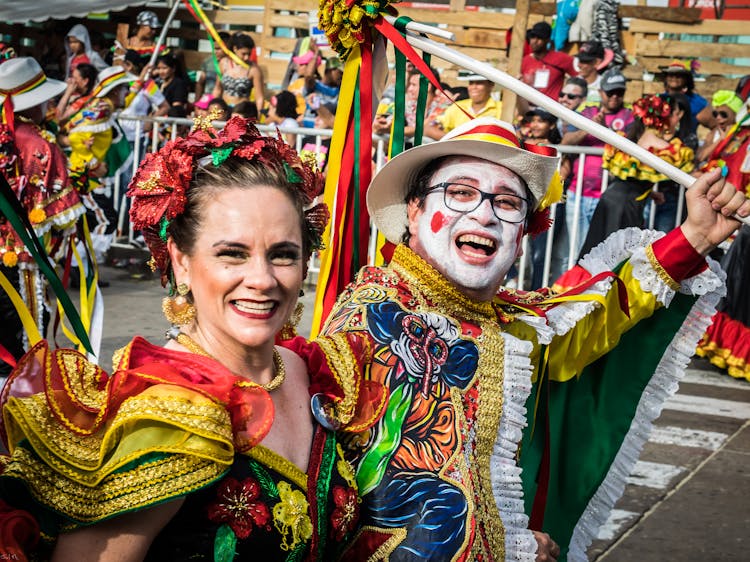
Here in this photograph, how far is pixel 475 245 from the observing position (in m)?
3.06

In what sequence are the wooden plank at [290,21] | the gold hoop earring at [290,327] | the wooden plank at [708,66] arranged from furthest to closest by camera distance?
the wooden plank at [290,21], the wooden plank at [708,66], the gold hoop earring at [290,327]

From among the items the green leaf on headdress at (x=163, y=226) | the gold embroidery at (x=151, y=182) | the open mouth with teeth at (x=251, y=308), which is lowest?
the open mouth with teeth at (x=251, y=308)

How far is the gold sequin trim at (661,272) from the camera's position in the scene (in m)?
3.53

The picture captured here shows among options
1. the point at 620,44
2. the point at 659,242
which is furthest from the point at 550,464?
the point at 620,44

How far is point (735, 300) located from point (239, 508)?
685 cm

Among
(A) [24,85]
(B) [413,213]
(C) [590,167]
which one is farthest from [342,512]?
(C) [590,167]

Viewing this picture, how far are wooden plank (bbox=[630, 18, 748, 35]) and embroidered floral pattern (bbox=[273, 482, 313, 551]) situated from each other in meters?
9.98

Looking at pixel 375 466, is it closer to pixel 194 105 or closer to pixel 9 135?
pixel 9 135

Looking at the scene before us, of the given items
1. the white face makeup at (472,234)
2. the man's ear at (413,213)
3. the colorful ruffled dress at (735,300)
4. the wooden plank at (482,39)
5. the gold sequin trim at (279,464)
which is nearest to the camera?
the gold sequin trim at (279,464)

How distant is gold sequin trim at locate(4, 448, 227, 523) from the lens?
75.1 inches

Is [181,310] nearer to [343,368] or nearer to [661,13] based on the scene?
[343,368]

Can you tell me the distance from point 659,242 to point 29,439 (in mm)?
2299

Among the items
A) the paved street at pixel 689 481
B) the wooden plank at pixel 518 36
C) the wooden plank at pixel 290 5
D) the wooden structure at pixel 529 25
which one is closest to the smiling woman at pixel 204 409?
the paved street at pixel 689 481

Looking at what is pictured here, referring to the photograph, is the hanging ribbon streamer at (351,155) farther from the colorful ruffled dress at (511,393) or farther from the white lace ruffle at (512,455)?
the white lace ruffle at (512,455)
